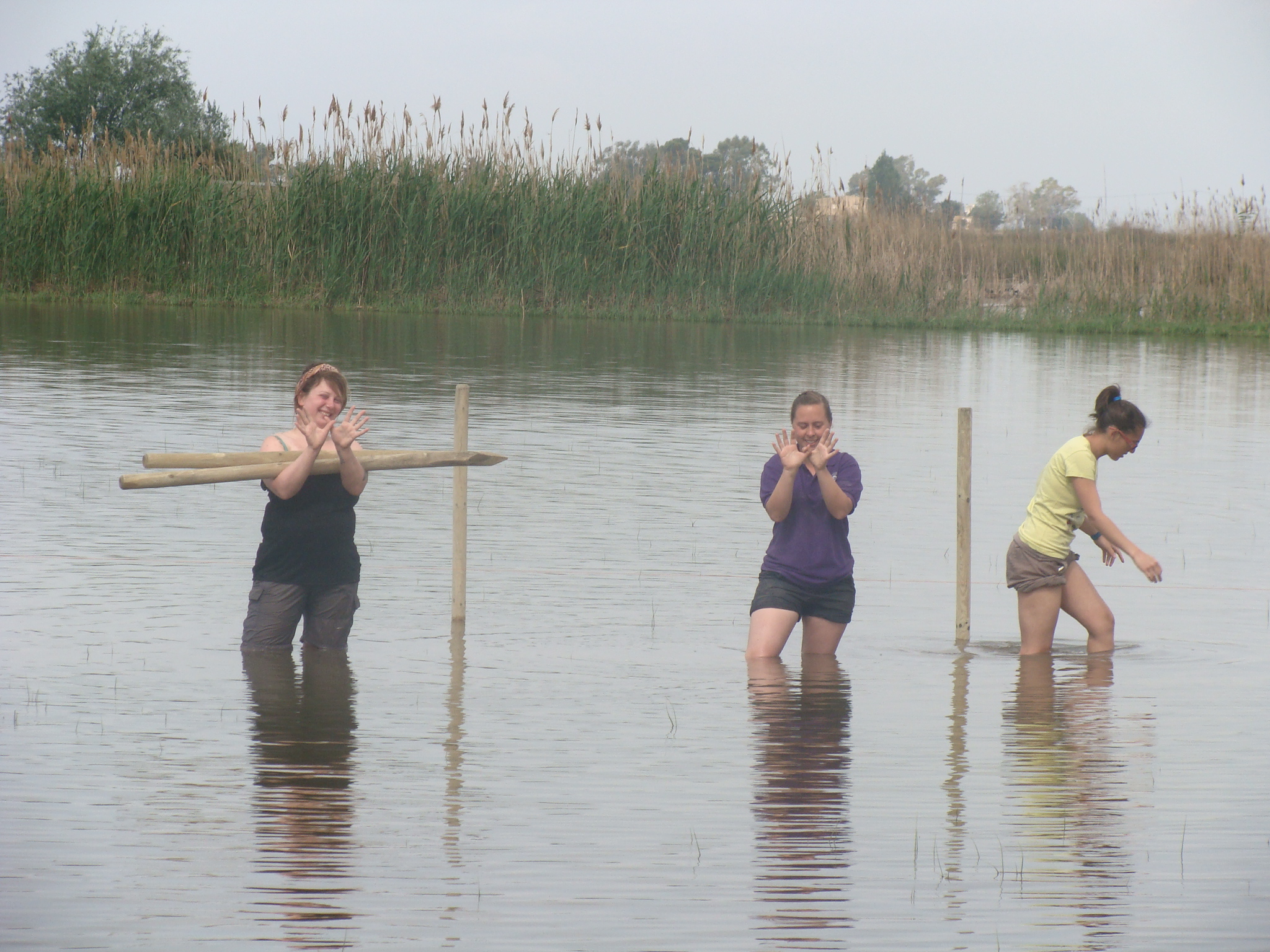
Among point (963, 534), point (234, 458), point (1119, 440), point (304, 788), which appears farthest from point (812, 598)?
point (304, 788)

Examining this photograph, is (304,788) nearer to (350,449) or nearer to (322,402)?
(350,449)

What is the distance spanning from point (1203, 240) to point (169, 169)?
17.8 meters

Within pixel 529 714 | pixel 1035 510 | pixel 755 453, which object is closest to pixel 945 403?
pixel 755 453

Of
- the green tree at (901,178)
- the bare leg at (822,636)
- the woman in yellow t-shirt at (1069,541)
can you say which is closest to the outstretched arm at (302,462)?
the bare leg at (822,636)

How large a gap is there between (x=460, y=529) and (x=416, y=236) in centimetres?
2086

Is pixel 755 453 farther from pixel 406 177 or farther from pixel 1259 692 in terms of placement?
pixel 406 177

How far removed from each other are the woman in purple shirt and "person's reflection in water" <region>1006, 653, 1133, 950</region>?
87cm

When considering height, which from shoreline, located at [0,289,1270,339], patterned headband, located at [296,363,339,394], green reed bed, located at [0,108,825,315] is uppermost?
green reed bed, located at [0,108,825,315]

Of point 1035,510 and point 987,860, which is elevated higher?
point 1035,510

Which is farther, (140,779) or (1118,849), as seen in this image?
(140,779)

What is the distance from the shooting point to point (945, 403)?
17.9 m

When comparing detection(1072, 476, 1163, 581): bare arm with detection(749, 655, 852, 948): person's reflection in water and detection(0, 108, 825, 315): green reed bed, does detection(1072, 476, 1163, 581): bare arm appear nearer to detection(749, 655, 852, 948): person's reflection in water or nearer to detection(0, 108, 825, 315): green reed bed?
detection(749, 655, 852, 948): person's reflection in water

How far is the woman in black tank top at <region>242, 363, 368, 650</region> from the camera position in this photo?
7125 millimetres

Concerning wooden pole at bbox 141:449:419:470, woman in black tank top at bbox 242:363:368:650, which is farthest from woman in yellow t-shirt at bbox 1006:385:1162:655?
woman in black tank top at bbox 242:363:368:650
